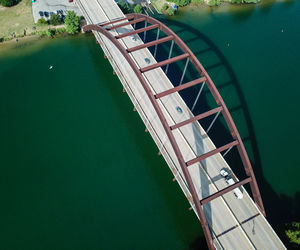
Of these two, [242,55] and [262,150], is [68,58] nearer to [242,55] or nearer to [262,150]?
[242,55]

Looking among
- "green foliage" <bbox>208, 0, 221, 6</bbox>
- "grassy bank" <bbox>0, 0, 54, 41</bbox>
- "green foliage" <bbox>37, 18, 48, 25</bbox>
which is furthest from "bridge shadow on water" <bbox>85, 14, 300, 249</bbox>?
"grassy bank" <bbox>0, 0, 54, 41</bbox>

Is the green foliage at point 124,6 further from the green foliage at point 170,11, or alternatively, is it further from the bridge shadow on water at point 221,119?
the green foliage at point 170,11

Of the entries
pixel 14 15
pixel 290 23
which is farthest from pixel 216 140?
pixel 14 15

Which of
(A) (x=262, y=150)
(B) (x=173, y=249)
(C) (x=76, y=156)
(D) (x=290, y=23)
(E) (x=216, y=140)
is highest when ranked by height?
(D) (x=290, y=23)

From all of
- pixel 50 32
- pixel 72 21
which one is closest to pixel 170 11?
pixel 72 21

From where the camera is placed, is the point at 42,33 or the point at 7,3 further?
the point at 7,3

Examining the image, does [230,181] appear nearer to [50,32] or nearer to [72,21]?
[72,21]
